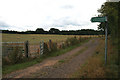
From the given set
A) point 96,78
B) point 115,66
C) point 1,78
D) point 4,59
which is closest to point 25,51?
point 4,59

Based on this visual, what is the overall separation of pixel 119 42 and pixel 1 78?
504 centimetres

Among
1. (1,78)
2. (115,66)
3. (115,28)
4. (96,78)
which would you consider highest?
(115,28)

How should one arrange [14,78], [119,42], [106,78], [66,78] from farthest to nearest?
1. [14,78]
2. [66,78]
3. [106,78]
4. [119,42]

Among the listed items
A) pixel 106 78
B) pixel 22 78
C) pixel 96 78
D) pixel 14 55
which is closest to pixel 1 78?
pixel 22 78

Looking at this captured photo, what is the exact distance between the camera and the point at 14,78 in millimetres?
4129

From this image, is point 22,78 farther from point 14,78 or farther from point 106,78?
point 106,78

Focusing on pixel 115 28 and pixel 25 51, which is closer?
pixel 115 28

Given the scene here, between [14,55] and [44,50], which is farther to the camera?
[44,50]

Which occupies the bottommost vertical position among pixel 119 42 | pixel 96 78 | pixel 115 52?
pixel 96 78

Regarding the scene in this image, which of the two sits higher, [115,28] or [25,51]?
[115,28]

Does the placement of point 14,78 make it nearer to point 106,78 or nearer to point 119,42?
point 106,78

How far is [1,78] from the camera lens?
4273 mm

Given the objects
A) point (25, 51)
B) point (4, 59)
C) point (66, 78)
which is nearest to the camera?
point (66, 78)

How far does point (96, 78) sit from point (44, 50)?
6680mm
